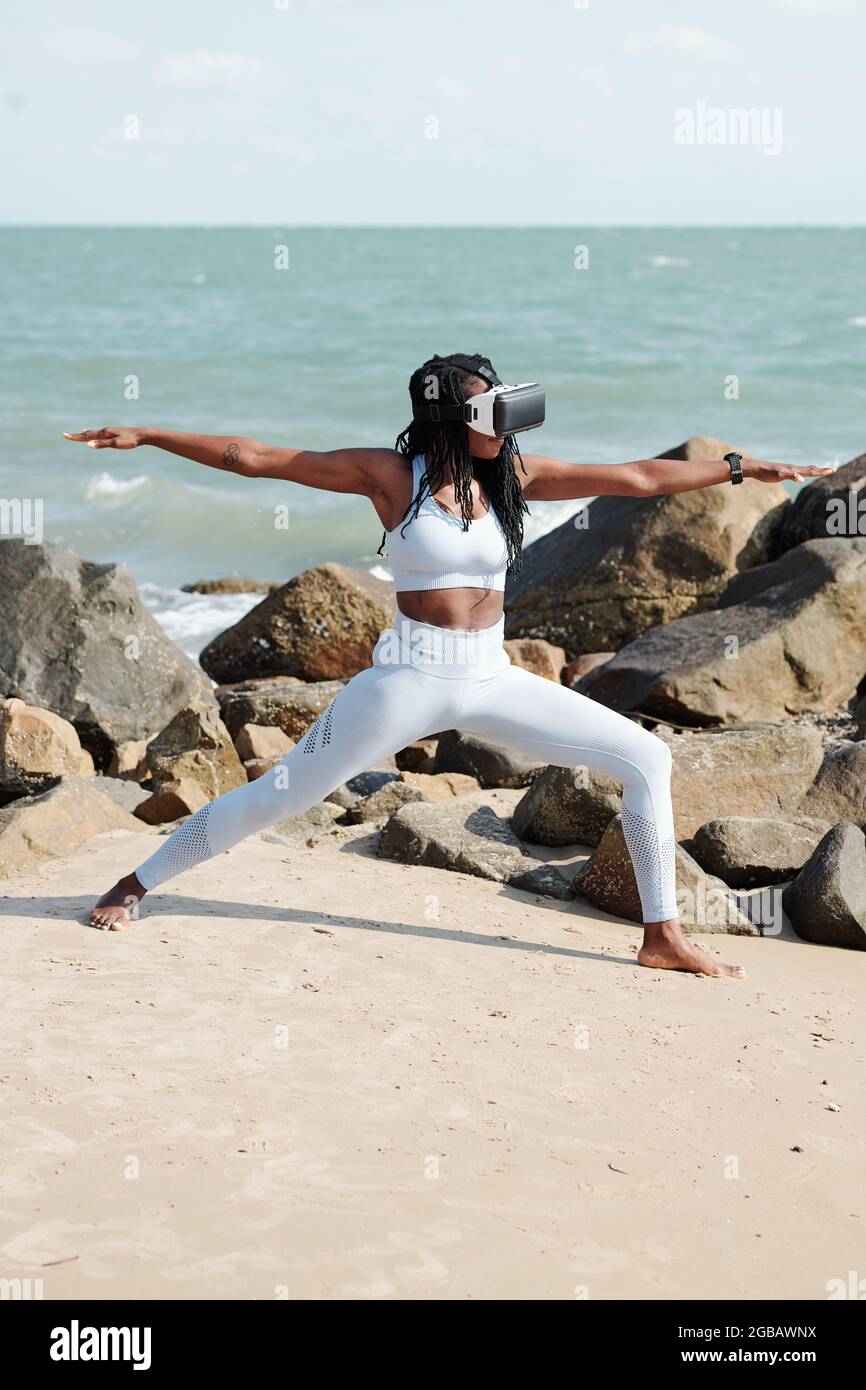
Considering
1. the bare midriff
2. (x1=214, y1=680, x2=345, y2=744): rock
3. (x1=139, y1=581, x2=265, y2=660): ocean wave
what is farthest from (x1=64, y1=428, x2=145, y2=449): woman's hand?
(x1=139, y1=581, x2=265, y2=660): ocean wave

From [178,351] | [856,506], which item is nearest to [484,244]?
[178,351]

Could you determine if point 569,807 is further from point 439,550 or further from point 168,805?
point 439,550

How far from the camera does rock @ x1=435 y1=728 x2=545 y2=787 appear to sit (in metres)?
7.13

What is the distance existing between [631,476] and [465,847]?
5.84 ft

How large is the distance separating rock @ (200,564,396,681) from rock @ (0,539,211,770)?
1308mm

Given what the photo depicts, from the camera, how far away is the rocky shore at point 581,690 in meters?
5.86

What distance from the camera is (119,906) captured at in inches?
193

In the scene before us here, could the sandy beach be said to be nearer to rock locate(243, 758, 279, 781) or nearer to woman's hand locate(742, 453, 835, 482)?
woman's hand locate(742, 453, 835, 482)

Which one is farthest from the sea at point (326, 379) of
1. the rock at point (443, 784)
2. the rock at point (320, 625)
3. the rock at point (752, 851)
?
the rock at point (752, 851)

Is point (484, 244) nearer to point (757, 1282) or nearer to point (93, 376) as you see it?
point (93, 376)

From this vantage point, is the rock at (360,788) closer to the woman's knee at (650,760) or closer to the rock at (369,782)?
the rock at (369,782)
